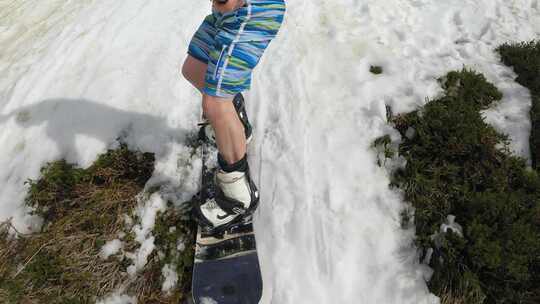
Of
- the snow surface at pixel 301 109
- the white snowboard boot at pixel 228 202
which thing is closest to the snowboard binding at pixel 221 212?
the white snowboard boot at pixel 228 202

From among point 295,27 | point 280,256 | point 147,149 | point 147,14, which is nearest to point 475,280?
point 280,256

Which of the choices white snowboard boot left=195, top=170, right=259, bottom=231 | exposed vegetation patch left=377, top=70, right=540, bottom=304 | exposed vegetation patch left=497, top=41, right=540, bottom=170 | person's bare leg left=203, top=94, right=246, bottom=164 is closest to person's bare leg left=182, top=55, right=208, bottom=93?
person's bare leg left=203, top=94, right=246, bottom=164

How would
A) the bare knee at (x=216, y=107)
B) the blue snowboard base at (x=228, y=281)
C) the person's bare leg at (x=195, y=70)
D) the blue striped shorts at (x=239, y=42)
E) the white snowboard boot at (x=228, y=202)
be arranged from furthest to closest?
the person's bare leg at (x=195, y=70) → the white snowboard boot at (x=228, y=202) → the blue snowboard base at (x=228, y=281) → the bare knee at (x=216, y=107) → the blue striped shorts at (x=239, y=42)

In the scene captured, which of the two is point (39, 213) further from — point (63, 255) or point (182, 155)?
point (182, 155)

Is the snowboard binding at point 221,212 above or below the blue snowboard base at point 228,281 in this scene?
above

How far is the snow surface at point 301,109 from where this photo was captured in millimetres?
2953

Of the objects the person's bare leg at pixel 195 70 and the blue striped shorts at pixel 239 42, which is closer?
the blue striped shorts at pixel 239 42

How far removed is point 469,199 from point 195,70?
2556mm

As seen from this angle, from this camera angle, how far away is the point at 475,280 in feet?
8.25

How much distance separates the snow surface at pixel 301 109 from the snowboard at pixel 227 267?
13 cm

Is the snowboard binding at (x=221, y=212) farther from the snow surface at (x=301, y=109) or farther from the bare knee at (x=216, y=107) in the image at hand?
the bare knee at (x=216, y=107)

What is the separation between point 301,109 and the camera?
3891 mm

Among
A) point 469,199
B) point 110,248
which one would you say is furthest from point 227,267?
point 469,199

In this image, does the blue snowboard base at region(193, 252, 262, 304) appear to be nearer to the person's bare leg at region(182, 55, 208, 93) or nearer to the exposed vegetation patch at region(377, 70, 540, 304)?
the exposed vegetation patch at region(377, 70, 540, 304)
